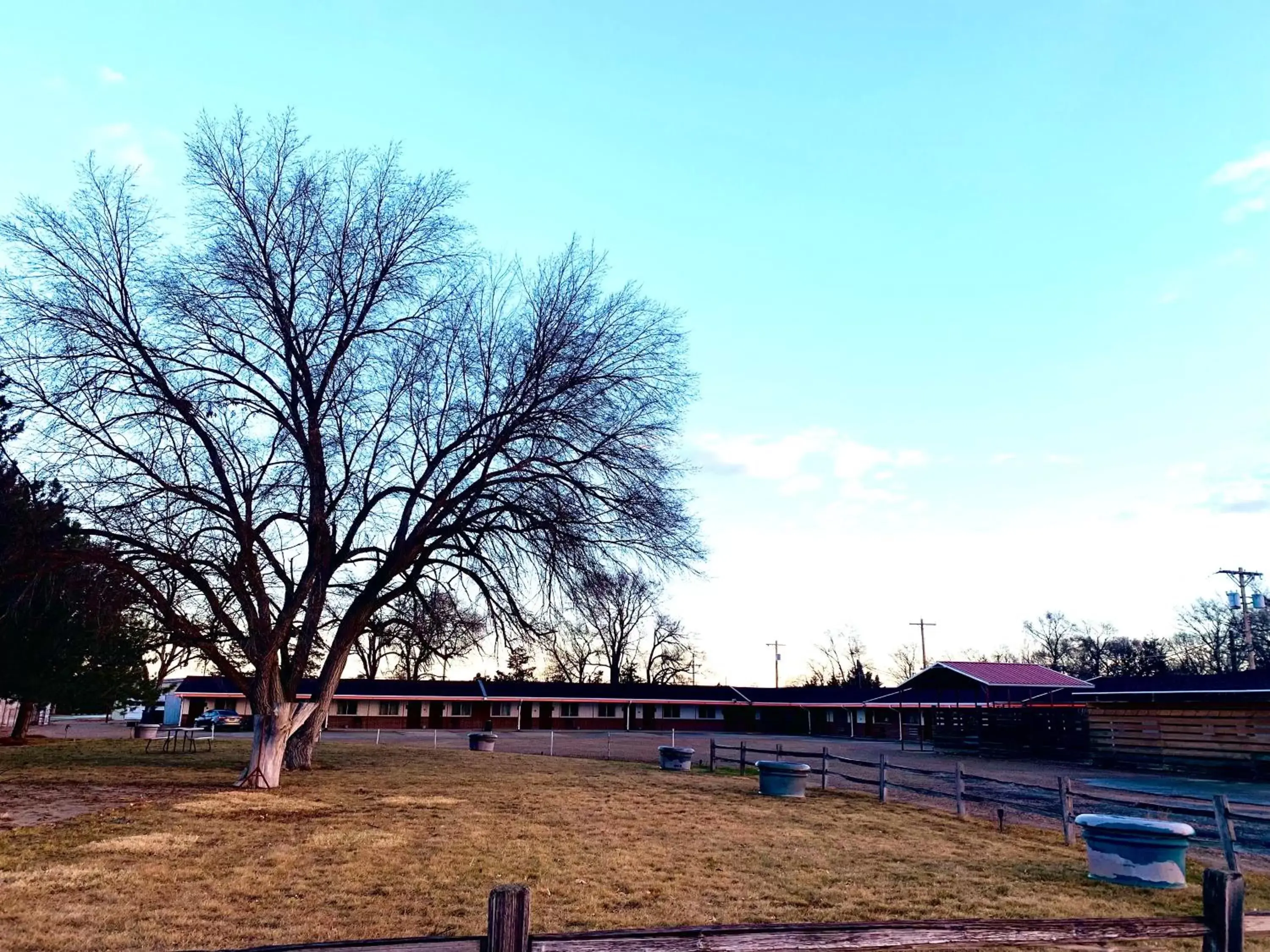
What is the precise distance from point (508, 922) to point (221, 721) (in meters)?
50.2

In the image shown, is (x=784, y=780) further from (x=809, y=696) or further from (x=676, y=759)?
(x=809, y=696)

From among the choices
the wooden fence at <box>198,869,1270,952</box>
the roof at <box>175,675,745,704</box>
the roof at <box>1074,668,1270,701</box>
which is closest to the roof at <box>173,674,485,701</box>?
the roof at <box>175,675,745,704</box>

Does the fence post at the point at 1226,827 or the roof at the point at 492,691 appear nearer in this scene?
the fence post at the point at 1226,827

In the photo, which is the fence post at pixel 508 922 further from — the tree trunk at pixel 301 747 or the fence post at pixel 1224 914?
the tree trunk at pixel 301 747

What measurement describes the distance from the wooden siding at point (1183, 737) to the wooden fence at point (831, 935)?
2871 cm

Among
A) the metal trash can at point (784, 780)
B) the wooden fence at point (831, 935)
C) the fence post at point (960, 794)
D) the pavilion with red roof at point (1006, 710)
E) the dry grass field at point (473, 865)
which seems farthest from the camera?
the pavilion with red roof at point (1006, 710)

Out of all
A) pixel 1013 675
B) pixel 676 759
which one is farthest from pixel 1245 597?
pixel 676 759

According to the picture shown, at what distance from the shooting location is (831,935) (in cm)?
464

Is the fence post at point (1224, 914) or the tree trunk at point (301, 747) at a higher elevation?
the fence post at point (1224, 914)

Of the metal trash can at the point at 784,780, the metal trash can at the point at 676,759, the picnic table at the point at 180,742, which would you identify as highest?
the metal trash can at the point at 784,780

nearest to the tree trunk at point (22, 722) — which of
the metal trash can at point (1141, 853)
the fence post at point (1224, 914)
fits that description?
the metal trash can at point (1141, 853)

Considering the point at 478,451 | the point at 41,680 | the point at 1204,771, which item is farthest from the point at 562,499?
the point at 1204,771

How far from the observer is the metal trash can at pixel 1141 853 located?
10.8 metres

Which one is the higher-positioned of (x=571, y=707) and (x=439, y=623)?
(x=439, y=623)
